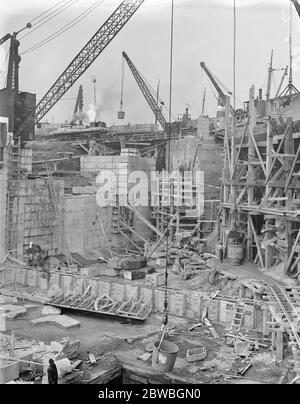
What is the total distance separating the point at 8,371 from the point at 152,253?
59.4 feet

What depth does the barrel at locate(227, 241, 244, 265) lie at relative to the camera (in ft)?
81.2

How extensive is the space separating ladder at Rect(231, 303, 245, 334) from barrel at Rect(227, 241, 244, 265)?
18.3 ft

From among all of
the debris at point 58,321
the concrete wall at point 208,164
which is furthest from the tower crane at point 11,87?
the debris at point 58,321

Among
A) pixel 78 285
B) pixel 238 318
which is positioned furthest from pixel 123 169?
pixel 238 318

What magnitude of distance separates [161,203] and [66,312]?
15514 mm

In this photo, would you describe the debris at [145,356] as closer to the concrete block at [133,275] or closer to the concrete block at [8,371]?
the concrete block at [8,371]

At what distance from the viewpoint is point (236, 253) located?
2477 cm

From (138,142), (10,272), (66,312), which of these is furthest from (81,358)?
(138,142)

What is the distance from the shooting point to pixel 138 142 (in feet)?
145

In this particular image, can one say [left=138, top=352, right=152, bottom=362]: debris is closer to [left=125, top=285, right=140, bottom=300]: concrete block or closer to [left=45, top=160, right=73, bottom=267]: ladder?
[left=125, top=285, right=140, bottom=300]: concrete block

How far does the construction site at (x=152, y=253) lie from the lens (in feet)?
51.6

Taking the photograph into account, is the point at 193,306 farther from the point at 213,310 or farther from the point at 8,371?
the point at 8,371

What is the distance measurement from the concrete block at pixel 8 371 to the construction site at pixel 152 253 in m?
0.03
